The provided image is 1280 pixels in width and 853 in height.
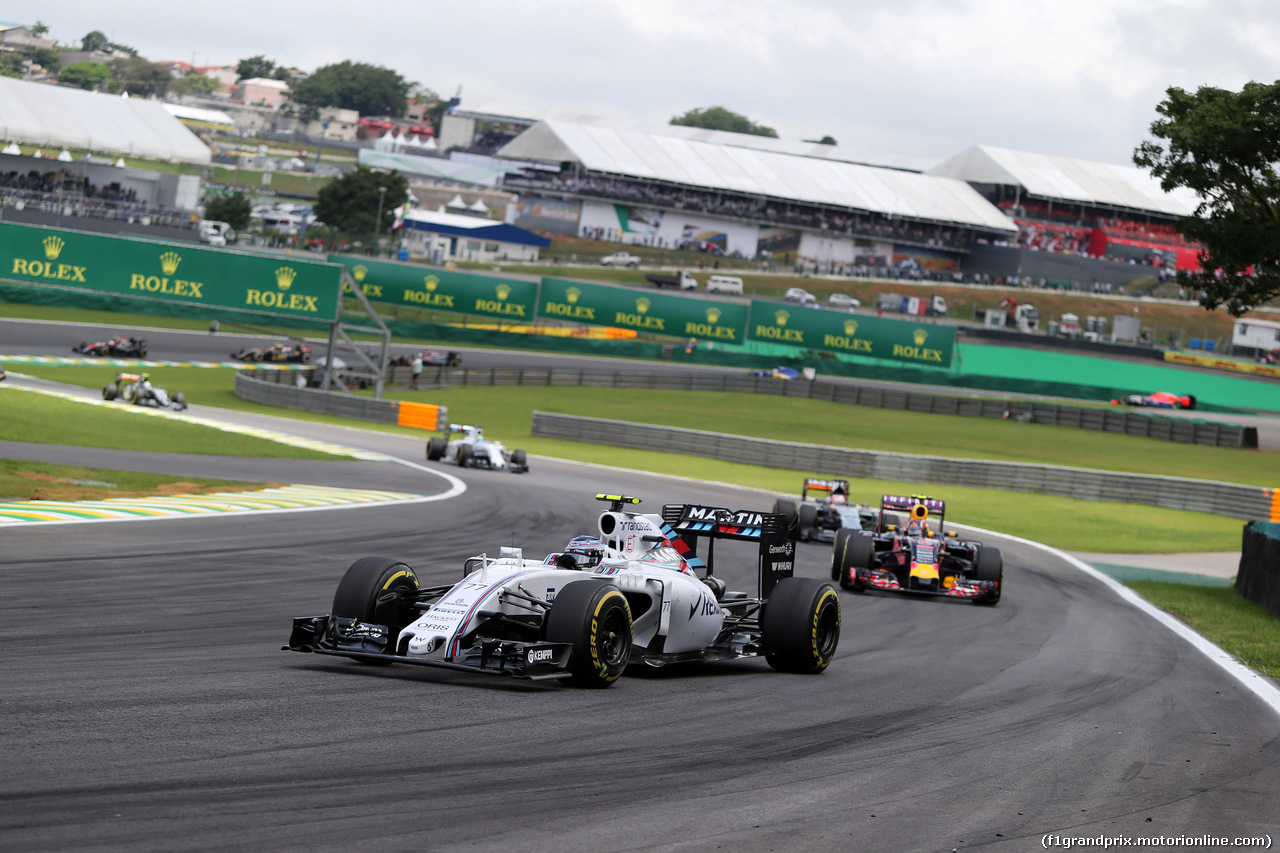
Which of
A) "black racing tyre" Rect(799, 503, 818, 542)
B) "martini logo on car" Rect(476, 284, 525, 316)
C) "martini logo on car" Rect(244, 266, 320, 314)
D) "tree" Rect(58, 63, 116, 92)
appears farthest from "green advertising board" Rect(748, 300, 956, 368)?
"tree" Rect(58, 63, 116, 92)

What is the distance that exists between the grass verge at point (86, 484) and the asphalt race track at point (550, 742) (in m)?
5.15

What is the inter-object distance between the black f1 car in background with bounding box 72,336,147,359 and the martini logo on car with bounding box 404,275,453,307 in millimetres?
12992

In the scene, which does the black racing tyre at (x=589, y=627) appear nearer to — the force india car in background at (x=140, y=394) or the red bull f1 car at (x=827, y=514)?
the red bull f1 car at (x=827, y=514)

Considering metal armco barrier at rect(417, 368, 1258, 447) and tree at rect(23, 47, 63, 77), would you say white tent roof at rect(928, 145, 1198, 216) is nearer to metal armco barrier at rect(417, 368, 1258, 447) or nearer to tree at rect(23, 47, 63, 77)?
metal armco barrier at rect(417, 368, 1258, 447)

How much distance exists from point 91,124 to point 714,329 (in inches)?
1792

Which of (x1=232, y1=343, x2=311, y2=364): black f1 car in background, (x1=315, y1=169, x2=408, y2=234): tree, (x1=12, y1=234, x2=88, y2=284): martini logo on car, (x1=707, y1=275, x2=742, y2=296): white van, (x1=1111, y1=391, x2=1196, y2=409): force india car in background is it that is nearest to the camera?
(x1=12, y1=234, x2=88, y2=284): martini logo on car

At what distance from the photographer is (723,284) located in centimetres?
9325

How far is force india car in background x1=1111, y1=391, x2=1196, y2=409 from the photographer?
70.2 m

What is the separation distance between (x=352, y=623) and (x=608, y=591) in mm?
1914

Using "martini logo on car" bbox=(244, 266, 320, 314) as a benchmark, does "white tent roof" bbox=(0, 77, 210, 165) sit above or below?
above

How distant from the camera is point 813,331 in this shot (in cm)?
6962

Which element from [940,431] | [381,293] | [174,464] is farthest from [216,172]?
[174,464]

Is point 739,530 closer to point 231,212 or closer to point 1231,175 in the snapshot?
point 1231,175

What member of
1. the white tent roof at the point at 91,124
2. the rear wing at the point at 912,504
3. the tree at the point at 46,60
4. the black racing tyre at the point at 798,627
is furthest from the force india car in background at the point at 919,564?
the tree at the point at 46,60
